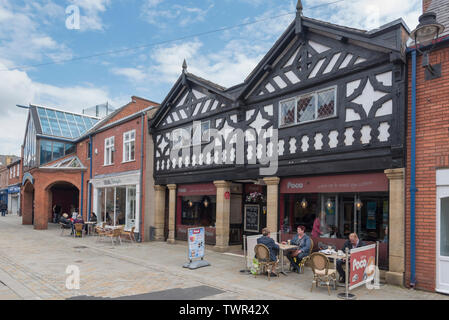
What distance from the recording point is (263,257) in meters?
9.27

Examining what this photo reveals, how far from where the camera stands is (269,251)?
30.2ft

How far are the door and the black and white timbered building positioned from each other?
988 millimetres

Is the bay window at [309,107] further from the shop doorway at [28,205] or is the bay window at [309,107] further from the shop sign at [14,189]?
the shop sign at [14,189]

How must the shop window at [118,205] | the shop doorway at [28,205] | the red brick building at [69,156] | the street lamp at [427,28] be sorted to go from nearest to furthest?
the street lamp at [427,28] → the shop window at [118,205] → the red brick building at [69,156] → the shop doorway at [28,205]

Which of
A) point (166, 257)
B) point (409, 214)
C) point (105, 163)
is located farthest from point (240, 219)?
point (105, 163)

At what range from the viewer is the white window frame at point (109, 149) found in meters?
20.5

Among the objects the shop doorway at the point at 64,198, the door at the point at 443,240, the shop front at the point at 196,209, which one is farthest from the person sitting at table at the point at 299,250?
the shop doorway at the point at 64,198

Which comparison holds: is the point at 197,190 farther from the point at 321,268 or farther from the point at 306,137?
the point at 321,268

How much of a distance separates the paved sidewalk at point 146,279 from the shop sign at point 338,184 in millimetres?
2431

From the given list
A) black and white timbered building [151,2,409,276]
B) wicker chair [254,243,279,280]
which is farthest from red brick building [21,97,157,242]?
wicker chair [254,243,279,280]

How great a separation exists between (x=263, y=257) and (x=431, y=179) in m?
4.48

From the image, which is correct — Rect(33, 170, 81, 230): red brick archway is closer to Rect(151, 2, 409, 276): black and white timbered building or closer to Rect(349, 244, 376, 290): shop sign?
Rect(151, 2, 409, 276): black and white timbered building

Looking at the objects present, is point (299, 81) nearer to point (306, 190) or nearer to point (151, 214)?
point (306, 190)

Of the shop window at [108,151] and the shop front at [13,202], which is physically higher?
the shop window at [108,151]
